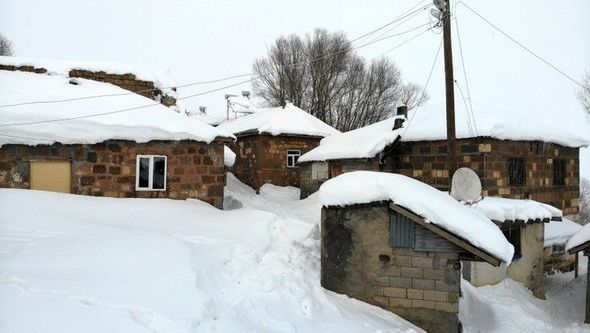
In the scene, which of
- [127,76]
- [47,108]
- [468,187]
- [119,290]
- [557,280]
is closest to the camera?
[119,290]

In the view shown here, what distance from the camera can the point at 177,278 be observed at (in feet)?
21.3

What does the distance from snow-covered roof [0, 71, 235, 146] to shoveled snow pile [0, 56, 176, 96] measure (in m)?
2.83

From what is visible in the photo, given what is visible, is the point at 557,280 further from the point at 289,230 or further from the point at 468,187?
the point at 289,230

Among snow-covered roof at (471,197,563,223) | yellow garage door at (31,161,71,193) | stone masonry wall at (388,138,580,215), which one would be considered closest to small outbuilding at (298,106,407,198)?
stone masonry wall at (388,138,580,215)

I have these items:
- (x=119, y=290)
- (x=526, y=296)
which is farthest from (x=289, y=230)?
(x=526, y=296)

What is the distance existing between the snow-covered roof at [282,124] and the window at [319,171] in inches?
142

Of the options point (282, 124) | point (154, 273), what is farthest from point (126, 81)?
point (154, 273)

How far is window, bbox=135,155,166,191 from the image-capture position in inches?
460

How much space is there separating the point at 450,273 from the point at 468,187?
284cm

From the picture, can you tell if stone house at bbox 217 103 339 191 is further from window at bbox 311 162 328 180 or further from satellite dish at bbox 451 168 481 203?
satellite dish at bbox 451 168 481 203

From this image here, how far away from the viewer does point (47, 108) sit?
11.6 meters

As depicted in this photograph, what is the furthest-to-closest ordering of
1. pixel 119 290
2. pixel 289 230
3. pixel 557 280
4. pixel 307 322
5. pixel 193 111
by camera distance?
pixel 193 111, pixel 557 280, pixel 289 230, pixel 307 322, pixel 119 290

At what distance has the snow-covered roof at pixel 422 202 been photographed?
7.39m

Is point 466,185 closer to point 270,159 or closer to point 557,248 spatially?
point 557,248
